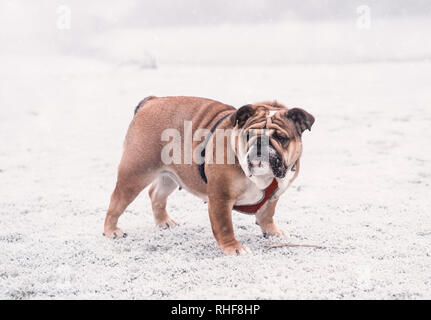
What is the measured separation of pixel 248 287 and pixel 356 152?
596 centimetres

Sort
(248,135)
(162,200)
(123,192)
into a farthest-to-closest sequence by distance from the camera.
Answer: (162,200) → (123,192) → (248,135)

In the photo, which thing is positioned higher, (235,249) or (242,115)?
(242,115)

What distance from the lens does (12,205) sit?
6098 millimetres

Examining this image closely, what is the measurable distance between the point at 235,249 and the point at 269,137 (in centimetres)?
110

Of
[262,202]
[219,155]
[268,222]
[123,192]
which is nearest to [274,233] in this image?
[268,222]

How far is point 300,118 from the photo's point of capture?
3822 mm

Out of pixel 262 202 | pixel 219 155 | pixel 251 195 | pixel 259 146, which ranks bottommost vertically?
pixel 262 202

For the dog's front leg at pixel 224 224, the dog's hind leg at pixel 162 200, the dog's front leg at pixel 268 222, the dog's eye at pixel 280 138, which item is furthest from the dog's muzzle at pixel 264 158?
the dog's hind leg at pixel 162 200

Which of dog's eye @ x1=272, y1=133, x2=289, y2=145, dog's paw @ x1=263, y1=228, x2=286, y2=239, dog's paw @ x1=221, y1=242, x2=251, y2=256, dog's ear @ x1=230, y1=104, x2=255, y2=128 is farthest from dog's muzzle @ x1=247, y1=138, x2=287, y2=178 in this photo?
dog's paw @ x1=263, y1=228, x2=286, y2=239

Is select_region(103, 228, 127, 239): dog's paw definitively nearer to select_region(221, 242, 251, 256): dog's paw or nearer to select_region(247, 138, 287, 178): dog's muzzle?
select_region(221, 242, 251, 256): dog's paw

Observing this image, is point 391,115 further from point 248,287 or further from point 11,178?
point 248,287

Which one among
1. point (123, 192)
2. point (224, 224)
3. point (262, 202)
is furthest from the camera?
point (123, 192)

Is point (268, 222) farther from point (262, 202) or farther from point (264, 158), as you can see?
point (264, 158)
